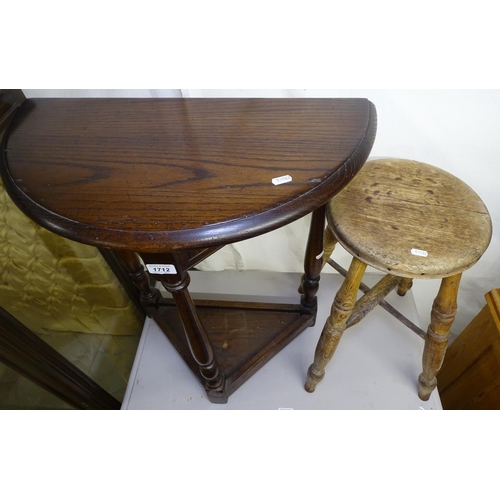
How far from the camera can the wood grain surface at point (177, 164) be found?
510 mm

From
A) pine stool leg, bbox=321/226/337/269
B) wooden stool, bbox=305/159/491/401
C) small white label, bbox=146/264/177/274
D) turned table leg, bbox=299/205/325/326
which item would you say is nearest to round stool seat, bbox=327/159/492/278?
wooden stool, bbox=305/159/491/401

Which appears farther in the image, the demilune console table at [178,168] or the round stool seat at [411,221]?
the round stool seat at [411,221]

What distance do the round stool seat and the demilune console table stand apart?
5.6 inches

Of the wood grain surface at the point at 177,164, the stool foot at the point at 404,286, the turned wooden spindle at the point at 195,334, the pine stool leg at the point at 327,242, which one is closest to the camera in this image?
the wood grain surface at the point at 177,164

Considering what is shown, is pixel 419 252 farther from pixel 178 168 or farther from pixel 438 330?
pixel 178 168

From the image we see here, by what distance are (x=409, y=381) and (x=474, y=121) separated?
27.0 inches

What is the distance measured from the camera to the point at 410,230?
68cm

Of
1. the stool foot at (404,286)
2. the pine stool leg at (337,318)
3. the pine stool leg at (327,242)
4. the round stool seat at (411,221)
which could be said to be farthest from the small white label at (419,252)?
the stool foot at (404,286)

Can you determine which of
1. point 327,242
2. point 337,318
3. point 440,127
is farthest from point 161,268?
point 440,127

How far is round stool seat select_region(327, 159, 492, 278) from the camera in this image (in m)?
0.64

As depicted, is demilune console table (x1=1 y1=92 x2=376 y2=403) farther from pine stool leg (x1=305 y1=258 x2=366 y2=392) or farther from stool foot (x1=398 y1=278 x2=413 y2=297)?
stool foot (x1=398 y1=278 x2=413 y2=297)

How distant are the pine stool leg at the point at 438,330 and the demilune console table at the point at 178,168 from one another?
12.0 inches

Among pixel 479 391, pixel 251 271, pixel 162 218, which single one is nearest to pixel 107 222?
pixel 162 218

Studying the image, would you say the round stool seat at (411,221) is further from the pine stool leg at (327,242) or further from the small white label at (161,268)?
the small white label at (161,268)
